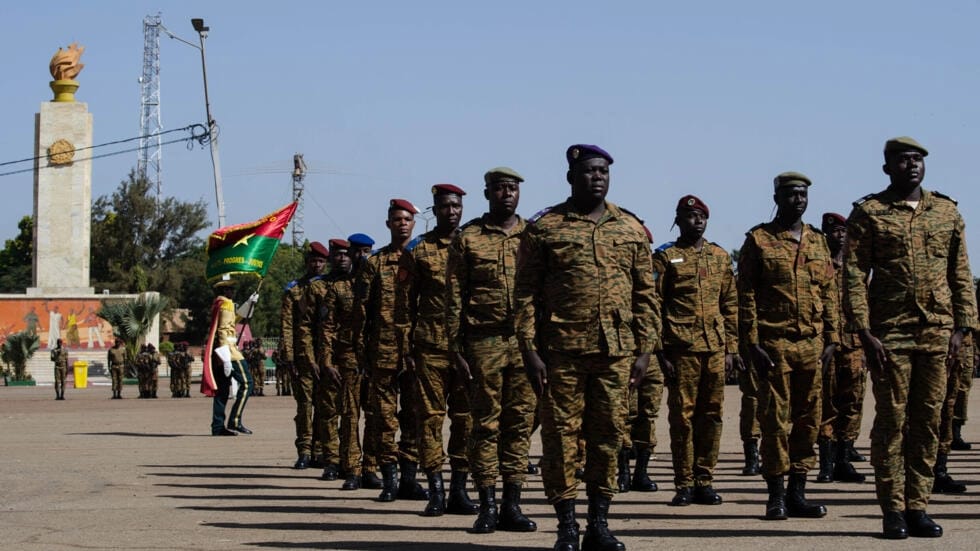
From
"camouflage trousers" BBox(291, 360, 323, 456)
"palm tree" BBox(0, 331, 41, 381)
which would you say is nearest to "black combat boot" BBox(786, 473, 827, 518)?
"camouflage trousers" BBox(291, 360, 323, 456)

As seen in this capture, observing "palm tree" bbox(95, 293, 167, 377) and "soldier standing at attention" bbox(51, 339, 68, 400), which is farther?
"palm tree" bbox(95, 293, 167, 377)

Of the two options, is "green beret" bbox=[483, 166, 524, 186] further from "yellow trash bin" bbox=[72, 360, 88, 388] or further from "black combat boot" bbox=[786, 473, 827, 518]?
A: "yellow trash bin" bbox=[72, 360, 88, 388]

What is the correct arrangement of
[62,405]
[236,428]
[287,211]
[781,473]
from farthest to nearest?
[62,405] → [287,211] → [236,428] → [781,473]

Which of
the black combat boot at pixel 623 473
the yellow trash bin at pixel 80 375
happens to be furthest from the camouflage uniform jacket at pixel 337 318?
the yellow trash bin at pixel 80 375

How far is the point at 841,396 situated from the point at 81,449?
942cm

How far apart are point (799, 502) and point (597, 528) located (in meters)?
2.20

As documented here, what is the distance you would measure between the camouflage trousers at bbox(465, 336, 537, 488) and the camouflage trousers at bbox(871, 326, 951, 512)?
2101 mm

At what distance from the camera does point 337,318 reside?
13.0 m

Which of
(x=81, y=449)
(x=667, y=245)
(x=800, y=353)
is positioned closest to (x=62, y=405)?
(x=81, y=449)

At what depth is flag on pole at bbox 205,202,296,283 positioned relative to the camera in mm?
22359

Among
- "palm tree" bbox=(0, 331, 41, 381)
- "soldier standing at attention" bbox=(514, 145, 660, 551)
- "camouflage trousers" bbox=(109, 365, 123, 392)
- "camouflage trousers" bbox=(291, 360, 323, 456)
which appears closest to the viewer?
"soldier standing at attention" bbox=(514, 145, 660, 551)

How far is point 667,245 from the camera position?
11.3 m

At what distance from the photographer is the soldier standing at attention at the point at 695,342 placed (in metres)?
10.4

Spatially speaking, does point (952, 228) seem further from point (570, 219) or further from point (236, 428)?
point (236, 428)
